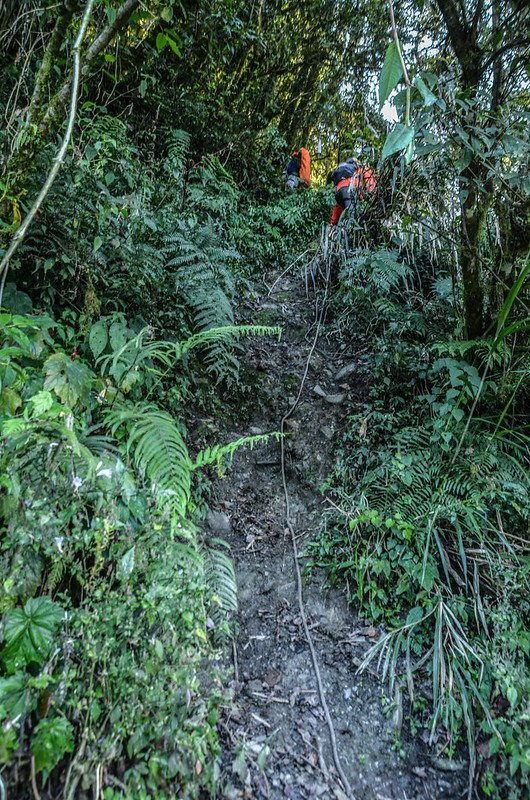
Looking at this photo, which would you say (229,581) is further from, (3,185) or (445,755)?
(3,185)

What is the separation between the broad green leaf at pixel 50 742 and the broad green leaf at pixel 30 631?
7.6 inches

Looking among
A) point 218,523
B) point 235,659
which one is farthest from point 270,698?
point 218,523

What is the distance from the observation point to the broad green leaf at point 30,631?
1.51m

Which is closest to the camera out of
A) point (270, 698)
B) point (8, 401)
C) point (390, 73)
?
point (390, 73)

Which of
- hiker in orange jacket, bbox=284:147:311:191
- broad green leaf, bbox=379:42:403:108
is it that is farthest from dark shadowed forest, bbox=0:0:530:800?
hiker in orange jacket, bbox=284:147:311:191

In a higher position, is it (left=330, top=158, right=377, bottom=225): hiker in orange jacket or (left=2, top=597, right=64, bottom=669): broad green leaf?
(left=330, top=158, right=377, bottom=225): hiker in orange jacket

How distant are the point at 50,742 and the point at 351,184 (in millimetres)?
5856

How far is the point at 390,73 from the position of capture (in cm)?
107

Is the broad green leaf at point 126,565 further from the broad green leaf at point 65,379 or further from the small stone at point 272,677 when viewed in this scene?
the small stone at point 272,677

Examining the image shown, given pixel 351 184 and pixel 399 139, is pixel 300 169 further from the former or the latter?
pixel 399 139

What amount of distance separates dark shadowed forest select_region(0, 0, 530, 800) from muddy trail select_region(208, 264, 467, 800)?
0.01m

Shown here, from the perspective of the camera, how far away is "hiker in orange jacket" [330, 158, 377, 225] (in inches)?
210

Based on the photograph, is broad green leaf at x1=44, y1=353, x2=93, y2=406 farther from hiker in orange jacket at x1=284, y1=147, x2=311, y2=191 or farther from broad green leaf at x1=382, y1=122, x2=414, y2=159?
hiker in orange jacket at x1=284, y1=147, x2=311, y2=191

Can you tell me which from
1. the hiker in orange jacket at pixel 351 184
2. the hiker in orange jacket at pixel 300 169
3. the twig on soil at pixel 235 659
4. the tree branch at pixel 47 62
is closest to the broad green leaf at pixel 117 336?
the tree branch at pixel 47 62
